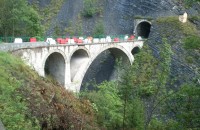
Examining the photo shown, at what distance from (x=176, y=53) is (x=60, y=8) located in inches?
1111

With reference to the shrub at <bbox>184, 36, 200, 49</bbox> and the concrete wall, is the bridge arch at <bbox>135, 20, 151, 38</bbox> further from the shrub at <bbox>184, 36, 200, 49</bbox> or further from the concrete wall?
the shrub at <bbox>184, 36, 200, 49</bbox>

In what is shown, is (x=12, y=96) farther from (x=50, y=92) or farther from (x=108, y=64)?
(x=108, y=64)

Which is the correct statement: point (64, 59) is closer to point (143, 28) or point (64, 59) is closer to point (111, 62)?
point (111, 62)

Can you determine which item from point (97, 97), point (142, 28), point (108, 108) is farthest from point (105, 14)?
point (108, 108)

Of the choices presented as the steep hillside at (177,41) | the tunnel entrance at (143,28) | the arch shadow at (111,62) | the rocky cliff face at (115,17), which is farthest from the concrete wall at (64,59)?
the tunnel entrance at (143,28)

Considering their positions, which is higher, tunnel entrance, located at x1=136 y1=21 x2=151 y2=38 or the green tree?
tunnel entrance, located at x1=136 y1=21 x2=151 y2=38

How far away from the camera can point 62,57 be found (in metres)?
33.6

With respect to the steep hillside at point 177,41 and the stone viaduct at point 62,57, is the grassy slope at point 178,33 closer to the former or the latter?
the steep hillside at point 177,41

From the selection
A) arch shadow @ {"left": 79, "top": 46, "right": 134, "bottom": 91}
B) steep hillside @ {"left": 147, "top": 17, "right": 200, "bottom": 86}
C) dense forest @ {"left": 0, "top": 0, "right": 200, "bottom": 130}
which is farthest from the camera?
arch shadow @ {"left": 79, "top": 46, "right": 134, "bottom": 91}

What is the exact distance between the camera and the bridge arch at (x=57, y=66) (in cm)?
3359

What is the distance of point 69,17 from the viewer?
193 ft

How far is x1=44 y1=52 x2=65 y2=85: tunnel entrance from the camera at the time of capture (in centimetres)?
3406

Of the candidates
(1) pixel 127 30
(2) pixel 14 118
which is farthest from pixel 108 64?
(2) pixel 14 118

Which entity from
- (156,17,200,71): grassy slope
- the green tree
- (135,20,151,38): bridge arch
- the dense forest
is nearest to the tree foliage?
the dense forest
